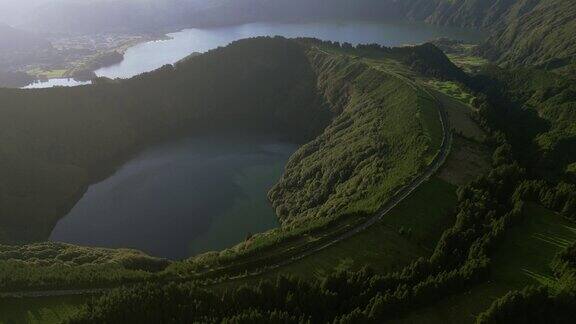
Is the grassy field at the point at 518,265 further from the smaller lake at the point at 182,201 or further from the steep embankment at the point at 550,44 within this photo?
the steep embankment at the point at 550,44

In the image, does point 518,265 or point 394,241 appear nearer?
point 518,265

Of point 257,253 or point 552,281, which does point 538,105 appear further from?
point 257,253

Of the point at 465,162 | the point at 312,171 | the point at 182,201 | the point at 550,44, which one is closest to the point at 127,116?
the point at 182,201

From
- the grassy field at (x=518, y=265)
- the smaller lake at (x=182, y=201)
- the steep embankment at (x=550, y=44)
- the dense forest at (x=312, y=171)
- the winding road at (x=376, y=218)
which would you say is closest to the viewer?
the grassy field at (x=518, y=265)

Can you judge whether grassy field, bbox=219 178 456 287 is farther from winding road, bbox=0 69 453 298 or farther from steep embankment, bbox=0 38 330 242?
steep embankment, bbox=0 38 330 242

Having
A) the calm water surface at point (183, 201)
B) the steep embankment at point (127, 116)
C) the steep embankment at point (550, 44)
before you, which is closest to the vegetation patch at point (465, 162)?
the calm water surface at point (183, 201)

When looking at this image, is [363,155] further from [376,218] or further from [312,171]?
[376,218]
